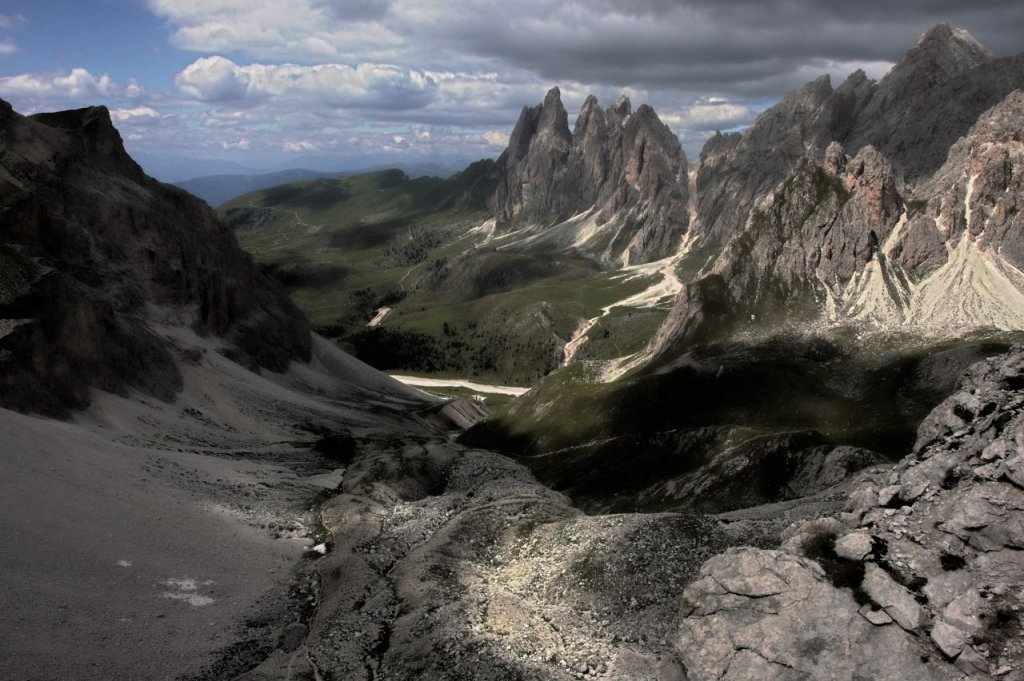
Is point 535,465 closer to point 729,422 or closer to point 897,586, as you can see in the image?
point 729,422

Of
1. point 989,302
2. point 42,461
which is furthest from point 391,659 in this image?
point 989,302

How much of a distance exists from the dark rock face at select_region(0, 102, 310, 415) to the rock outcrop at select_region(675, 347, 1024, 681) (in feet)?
277

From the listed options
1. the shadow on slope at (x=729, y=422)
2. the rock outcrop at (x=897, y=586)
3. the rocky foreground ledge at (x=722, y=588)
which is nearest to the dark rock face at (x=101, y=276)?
A: the rocky foreground ledge at (x=722, y=588)

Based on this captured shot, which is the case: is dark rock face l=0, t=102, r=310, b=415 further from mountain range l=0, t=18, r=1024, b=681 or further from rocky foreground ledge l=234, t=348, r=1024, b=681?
rocky foreground ledge l=234, t=348, r=1024, b=681

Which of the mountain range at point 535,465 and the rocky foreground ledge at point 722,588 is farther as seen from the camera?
the mountain range at point 535,465

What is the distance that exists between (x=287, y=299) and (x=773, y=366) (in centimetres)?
12525

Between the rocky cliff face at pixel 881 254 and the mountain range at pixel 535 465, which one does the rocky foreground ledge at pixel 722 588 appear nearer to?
the mountain range at pixel 535 465

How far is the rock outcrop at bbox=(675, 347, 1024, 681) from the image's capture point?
2934 centimetres

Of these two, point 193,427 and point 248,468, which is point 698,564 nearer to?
point 248,468

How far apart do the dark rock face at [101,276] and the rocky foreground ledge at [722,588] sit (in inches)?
2266

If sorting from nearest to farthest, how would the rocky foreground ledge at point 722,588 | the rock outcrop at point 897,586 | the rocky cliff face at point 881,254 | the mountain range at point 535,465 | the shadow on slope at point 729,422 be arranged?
the rock outcrop at point 897,586
the rocky foreground ledge at point 722,588
the mountain range at point 535,465
the shadow on slope at point 729,422
the rocky cliff face at point 881,254

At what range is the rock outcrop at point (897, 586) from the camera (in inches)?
1155

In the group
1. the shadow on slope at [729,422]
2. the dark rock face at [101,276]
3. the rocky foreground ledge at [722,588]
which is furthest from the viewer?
Result: the dark rock face at [101,276]

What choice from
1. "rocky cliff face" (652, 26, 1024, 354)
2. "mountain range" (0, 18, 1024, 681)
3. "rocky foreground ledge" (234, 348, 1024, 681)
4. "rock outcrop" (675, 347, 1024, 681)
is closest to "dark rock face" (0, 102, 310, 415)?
"mountain range" (0, 18, 1024, 681)
